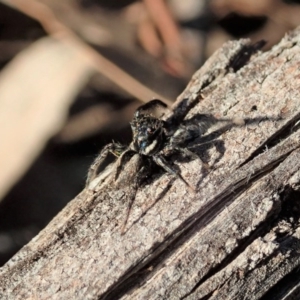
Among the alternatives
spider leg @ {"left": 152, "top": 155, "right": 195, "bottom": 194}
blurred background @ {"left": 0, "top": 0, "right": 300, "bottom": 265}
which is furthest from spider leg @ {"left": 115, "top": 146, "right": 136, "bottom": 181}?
blurred background @ {"left": 0, "top": 0, "right": 300, "bottom": 265}

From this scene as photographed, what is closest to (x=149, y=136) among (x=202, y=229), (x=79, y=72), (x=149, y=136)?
(x=149, y=136)

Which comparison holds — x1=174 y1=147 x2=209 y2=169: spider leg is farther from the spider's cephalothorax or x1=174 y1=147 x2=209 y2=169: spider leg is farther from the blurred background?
the blurred background

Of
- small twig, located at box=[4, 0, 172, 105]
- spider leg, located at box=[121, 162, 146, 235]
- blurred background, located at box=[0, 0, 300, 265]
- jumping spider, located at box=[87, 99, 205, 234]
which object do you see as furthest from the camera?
small twig, located at box=[4, 0, 172, 105]

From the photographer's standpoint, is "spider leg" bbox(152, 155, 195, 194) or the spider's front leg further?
the spider's front leg

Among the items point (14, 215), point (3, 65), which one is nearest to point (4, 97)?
point (3, 65)

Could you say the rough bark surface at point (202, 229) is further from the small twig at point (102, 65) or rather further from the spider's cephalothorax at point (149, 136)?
the small twig at point (102, 65)

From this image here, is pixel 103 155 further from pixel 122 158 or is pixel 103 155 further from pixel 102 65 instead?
pixel 102 65

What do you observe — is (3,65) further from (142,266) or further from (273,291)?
(273,291)
